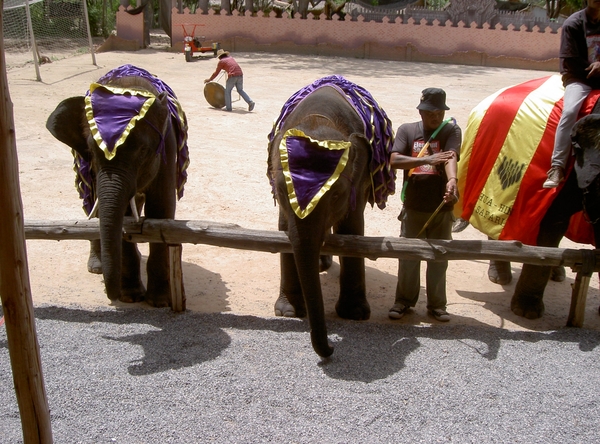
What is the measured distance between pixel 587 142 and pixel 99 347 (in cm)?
402

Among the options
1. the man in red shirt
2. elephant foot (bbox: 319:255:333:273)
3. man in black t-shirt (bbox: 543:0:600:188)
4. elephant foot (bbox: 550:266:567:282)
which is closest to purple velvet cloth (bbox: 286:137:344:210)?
man in black t-shirt (bbox: 543:0:600:188)

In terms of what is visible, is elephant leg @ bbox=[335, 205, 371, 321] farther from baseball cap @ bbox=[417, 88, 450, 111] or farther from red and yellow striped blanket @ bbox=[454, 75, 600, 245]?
red and yellow striped blanket @ bbox=[454, 75, 600, 245]

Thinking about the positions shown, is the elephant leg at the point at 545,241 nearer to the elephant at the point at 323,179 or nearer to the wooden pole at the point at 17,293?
the elephant at the point at 323,179

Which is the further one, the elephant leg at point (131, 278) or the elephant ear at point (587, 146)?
the elephant leg at point (131, 278)

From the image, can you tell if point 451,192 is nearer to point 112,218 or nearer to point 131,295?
point 112,218

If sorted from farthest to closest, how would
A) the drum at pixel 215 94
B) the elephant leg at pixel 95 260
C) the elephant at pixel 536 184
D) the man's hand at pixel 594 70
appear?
the drum at pixel 215 94, the elephant leg at pixel 95 260, the man's hand at pixel 594 70, the elephant at pixel 536 184

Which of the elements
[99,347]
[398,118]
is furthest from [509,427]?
[398,118]

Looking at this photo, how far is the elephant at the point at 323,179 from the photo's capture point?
4125mm

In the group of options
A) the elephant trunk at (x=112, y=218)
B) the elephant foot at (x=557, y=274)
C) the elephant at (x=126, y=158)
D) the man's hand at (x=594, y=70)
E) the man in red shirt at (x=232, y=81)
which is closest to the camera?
the elephant trunk at (x=112, y=218)

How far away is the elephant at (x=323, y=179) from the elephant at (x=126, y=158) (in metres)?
0.96

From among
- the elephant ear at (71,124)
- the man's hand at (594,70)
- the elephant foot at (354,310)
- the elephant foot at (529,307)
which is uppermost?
the man's hand at (594,70)

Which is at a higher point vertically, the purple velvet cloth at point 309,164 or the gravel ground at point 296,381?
the purple velvet cloth at point 309,164

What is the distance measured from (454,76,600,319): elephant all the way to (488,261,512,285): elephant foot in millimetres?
834

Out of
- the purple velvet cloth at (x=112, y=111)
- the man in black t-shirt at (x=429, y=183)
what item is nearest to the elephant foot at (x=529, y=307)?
the man in black t-shirt at (x=429, y=183)
